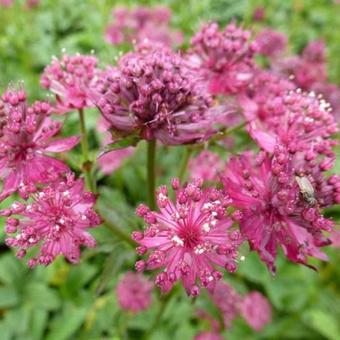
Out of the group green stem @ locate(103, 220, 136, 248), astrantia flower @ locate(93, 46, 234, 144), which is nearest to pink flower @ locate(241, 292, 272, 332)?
green stem @ locate(103, 220, 136, 248)

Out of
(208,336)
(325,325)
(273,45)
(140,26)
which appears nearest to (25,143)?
(208,336)

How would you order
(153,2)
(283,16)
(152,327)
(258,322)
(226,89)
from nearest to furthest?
(226,89) < (152,327) < (258,322) < (153,2) < (283,16)

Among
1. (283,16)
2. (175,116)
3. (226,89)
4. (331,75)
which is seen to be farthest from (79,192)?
(283,16)

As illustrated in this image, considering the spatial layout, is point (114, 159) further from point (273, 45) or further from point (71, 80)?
point (273, 45)

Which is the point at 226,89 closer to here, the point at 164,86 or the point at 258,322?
the point at 164,86

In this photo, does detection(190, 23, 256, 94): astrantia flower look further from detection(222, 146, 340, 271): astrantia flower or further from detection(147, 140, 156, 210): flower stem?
detection(222, 146, 340, 271): astrantia flower

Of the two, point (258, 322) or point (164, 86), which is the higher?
point (164, 86)
